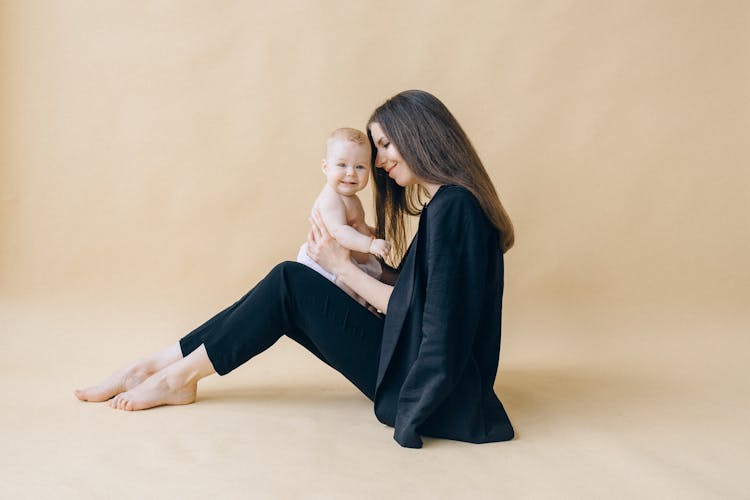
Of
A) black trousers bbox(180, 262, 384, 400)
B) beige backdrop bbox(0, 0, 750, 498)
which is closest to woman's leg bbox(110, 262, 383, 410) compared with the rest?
black trousers bbox(180, 262, 384, 400)

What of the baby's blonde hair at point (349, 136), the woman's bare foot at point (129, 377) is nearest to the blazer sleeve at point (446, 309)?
the baby's blonde hair at point (349, 136)

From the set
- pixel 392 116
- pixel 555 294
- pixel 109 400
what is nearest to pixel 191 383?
pixel 109 400

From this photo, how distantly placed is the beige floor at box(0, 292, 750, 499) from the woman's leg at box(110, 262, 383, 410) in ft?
0.49

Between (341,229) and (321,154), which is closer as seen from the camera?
(341,229)

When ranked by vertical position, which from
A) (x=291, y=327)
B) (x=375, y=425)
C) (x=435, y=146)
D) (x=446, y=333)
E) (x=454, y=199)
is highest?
(x=435, y=146)

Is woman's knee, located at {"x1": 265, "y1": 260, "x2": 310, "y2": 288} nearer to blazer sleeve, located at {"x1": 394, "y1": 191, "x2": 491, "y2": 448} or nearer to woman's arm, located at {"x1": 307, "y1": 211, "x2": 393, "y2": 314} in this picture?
woman's arm, located at {"x1": 307, "y1": 211, "x2": 393, "y2": 314}

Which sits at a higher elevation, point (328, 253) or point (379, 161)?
point (379, 161)

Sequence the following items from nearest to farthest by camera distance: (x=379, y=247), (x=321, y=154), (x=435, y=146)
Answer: (x=435, y=146)
(x=379, y=247)
(x=321, y=154)

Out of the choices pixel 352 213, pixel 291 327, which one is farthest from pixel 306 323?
pixel 352 213

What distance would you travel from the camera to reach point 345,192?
3.13 m

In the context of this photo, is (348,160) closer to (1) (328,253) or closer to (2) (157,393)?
(1) (328,253)

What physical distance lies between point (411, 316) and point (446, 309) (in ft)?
0.54

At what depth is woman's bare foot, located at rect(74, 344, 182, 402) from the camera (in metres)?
3.12

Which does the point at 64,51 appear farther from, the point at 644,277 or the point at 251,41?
the point at 644,277
